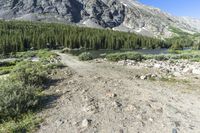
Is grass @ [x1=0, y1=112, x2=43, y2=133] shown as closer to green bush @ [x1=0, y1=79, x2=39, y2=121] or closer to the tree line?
green bush @ [x1=0, y1=79, x2=39, y2=121]

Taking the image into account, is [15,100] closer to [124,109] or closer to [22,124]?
[22,124]

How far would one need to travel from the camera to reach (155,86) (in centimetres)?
1742

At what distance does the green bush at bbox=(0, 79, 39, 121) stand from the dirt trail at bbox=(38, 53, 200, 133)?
120cm

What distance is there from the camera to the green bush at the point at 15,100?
39.3ft

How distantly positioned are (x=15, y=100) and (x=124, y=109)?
209 inches


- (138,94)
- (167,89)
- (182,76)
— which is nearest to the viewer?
(138,94)

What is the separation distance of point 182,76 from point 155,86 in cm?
516

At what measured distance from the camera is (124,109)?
12.3 meters

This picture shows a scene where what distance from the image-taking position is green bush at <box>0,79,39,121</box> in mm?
11992

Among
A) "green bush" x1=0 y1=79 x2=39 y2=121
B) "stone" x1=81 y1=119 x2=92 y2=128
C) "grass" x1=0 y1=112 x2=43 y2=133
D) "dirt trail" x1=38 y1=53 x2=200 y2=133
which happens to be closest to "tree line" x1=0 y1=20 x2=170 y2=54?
"dirt trail" x1=38 y1=53 x2=200 y2=133

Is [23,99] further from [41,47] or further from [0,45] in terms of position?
[41,47]

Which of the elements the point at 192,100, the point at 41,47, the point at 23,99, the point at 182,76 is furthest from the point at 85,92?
the point at 41,47

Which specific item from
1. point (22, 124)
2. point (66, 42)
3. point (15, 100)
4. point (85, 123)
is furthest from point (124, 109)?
point (66, 42)

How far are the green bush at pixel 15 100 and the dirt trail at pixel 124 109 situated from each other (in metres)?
1.20
